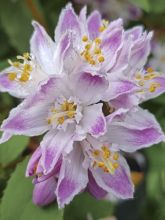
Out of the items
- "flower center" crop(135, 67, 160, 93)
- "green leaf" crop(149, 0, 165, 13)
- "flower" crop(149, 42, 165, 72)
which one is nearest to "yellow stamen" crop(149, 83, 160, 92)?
"flower center" crop(135, 67, 160, 93)

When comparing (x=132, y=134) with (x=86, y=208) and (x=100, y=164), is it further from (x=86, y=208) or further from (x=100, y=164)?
(x=86, y=208)

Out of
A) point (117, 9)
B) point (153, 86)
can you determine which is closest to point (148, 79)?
point (153, 86)

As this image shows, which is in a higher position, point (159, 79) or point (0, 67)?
point (0, 67)

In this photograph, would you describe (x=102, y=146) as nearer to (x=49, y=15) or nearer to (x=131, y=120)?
(x=131, y=120)

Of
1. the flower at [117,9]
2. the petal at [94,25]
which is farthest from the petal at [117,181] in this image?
Result: the flower at [117,9]

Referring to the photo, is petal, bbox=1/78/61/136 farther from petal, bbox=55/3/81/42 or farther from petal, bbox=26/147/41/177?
petal, bbox=55/3/81/42

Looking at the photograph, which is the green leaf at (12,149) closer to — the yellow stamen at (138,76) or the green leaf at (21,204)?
the green leaf at (21,204)

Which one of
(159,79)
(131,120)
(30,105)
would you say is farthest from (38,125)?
(159,79)
